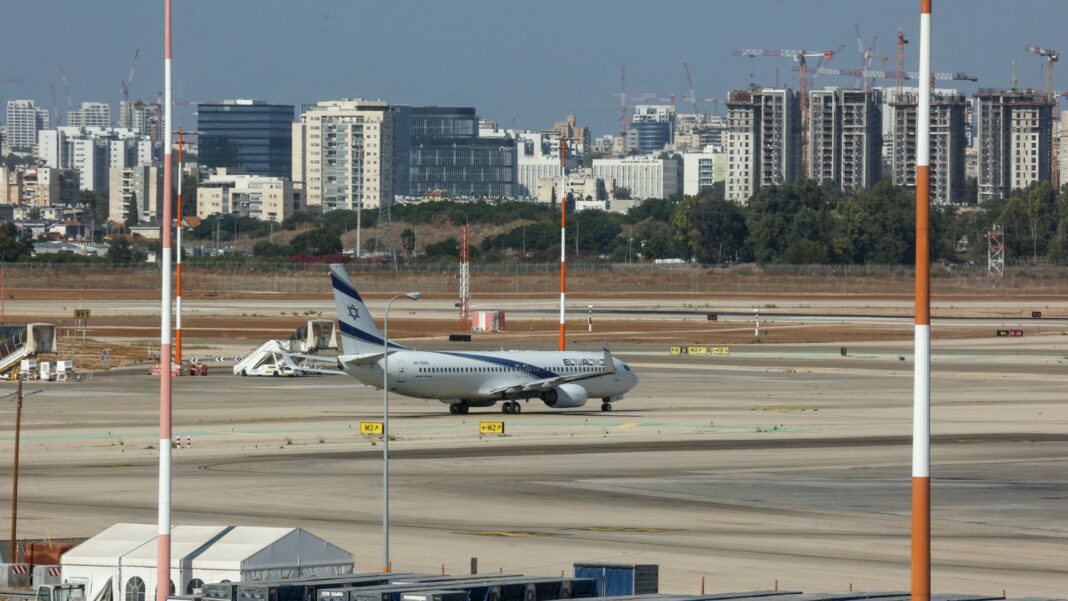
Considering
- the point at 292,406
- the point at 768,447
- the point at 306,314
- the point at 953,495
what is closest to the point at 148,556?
the point at 953,495

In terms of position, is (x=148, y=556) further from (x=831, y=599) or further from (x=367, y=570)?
(x=831, y=599)

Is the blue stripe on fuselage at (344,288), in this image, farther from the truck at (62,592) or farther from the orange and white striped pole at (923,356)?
the orange and white striped pole at (923,356)

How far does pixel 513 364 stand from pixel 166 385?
5213cm

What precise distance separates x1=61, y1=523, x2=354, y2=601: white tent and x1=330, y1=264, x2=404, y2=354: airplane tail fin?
4179 centimetres

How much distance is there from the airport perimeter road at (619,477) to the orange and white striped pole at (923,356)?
18193 millimetres

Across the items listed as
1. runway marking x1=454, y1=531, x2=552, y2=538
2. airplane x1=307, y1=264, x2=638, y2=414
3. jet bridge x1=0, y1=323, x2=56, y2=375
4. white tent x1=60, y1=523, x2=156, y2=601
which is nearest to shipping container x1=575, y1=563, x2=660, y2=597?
white tent x1=60, y1=523, x2=156, y2=601

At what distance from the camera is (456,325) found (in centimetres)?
16412

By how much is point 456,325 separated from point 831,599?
135793 mm

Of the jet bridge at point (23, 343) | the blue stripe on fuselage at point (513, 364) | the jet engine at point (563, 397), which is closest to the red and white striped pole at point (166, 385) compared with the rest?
the blue stripe on fuselage at point (513, 364)

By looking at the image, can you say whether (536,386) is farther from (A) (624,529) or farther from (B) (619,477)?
(A) (624,529)

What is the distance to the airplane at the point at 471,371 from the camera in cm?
7688

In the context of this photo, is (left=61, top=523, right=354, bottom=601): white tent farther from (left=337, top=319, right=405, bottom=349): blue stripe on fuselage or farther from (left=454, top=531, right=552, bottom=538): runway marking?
(left=337, top=319, right=405, bottom=349): blue stripe on fuselage

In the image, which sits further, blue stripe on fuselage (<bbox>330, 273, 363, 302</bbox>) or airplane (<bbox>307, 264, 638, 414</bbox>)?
airplane (<bbox>307, 264, 638, 414</bbox>)

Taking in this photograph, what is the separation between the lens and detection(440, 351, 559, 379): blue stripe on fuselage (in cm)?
8225
